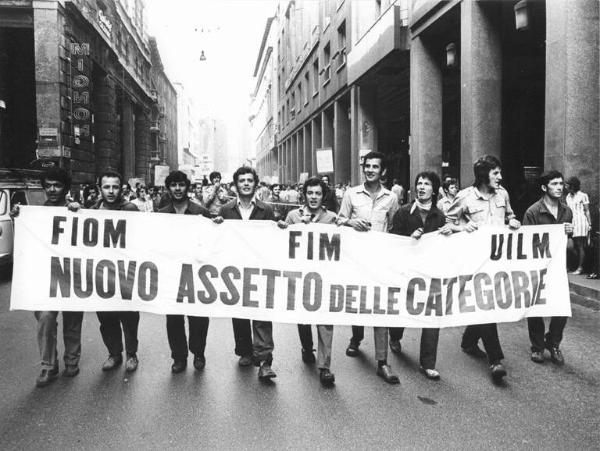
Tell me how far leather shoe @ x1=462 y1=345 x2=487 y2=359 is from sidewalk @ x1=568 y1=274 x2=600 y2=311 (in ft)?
10.1

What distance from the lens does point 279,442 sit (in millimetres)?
3594

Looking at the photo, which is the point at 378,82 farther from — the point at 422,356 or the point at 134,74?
the point at 134,74

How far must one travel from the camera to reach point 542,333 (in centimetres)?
540

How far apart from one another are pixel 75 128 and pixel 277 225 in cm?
2181

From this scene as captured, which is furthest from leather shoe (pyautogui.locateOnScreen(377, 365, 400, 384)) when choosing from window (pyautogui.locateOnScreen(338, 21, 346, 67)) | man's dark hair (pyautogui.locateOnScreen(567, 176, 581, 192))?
window (pyautogui.locateOnScreen(338, 21, 346, 67))

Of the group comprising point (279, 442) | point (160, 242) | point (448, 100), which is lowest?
point (279, 442)

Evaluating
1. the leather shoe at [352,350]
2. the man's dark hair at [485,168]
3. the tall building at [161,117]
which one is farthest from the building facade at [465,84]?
the tall building at [161,117]

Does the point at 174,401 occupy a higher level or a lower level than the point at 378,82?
lower

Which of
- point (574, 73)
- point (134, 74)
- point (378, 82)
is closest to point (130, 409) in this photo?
point (574, 73)

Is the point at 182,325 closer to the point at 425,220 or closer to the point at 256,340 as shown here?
the point at 256,340

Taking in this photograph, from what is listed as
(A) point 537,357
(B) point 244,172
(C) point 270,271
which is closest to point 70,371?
(C) point 270,271

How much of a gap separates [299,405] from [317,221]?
173 cm

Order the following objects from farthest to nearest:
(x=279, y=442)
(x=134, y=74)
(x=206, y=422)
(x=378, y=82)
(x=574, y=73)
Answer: (x=134, y=74)
(x=378, y=82)
(x=574, y=73)
(x=206, y=422)
(x=279, y=442)

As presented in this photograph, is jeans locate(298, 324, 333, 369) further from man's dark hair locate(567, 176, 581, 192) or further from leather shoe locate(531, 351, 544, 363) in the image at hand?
man's dark hair locate(567, 176, 581, 192)
